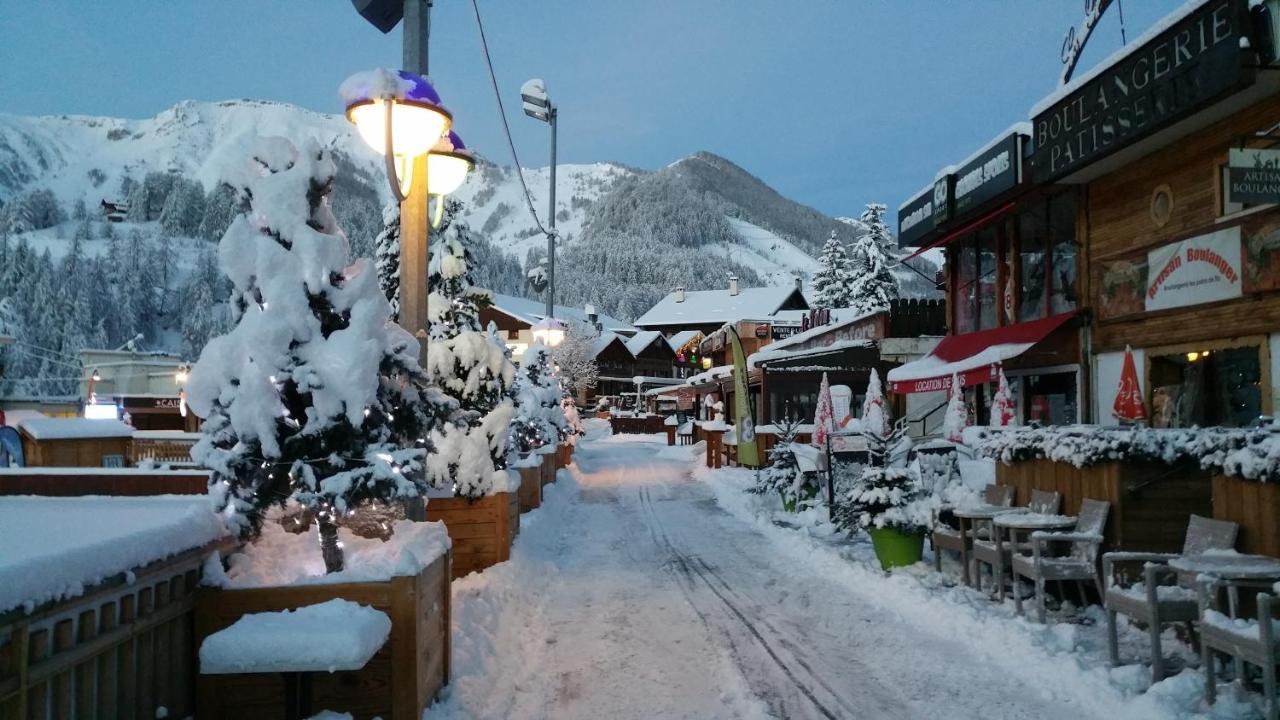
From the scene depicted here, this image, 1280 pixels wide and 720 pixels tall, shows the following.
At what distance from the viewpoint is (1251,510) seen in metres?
5.44

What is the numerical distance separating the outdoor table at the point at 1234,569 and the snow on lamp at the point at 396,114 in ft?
18.5

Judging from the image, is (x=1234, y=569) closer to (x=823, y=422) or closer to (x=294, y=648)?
(x=294, y=648)

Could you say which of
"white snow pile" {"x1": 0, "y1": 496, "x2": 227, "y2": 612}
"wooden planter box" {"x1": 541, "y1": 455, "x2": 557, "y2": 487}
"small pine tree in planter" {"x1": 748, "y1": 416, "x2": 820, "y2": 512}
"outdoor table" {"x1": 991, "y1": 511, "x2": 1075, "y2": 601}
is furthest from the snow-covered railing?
"wooden planter box" {"x1": 541, "y1": 455, "x2": 557, "y2": 487}

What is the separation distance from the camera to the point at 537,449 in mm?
18109

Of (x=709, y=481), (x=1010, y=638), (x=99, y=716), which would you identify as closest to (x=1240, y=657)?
(x=1010, y=638)

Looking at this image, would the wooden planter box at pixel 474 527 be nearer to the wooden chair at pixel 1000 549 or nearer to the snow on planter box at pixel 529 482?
the snow on planter box at pixel 529 482

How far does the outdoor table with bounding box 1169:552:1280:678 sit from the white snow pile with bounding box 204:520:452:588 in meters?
4.68

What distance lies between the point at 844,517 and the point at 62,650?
9.16 meters

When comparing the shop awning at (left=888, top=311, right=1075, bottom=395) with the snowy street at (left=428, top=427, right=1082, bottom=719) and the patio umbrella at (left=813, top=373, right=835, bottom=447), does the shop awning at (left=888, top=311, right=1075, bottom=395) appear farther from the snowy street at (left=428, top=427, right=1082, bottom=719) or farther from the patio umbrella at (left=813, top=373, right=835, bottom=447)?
the snowy street at (left=428, top=427, right=1082, bottom=719)

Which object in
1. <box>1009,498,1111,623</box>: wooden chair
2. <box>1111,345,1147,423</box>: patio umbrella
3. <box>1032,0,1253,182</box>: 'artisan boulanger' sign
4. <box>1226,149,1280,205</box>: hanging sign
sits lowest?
<box>1009,498,1111,623</box>: wooden chair

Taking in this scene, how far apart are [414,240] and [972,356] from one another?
11047mm

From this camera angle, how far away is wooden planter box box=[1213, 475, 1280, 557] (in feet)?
17.1

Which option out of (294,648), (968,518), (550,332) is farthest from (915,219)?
(294,648)

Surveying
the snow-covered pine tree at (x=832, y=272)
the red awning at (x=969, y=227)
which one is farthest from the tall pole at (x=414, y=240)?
the snow-covered pine tree at (x=832, y=272)
